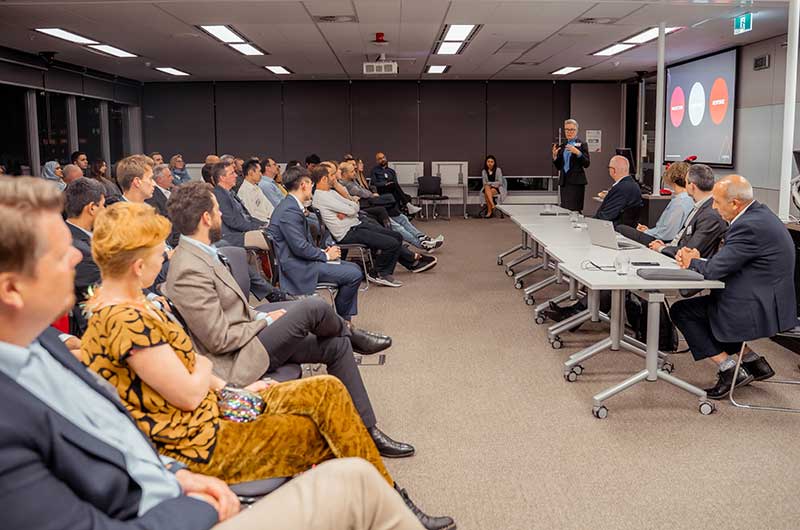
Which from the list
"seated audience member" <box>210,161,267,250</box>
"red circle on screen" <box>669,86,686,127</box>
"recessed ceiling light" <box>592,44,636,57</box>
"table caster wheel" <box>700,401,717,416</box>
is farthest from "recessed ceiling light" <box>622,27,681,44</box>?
"table caster wheel" <box>700,401,717,416</box>

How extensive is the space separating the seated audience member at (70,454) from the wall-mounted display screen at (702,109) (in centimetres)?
1156

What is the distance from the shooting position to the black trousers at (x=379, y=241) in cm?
832

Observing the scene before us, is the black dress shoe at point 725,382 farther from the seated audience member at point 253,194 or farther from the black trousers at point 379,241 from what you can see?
the seated audience member at point 253,194

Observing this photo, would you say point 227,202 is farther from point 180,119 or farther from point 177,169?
point 180,119

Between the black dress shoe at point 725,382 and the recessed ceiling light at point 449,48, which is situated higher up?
the recessed ceiling light at point 449,48

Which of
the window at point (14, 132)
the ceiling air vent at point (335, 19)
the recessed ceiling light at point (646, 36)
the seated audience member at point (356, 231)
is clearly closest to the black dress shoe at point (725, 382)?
the seated audience member at point (356, 231)

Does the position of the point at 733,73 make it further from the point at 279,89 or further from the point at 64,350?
the point at 64,350

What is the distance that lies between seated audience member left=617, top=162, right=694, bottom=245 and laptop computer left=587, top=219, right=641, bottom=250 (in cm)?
102


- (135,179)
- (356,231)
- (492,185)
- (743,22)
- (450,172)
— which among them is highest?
(743,22)

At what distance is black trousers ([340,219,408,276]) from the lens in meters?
8.32

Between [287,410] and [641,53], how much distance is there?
11952mm

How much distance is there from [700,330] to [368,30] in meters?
6.82

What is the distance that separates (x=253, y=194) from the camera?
9.21m

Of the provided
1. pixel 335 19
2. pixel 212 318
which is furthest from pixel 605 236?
pixel 335 19
